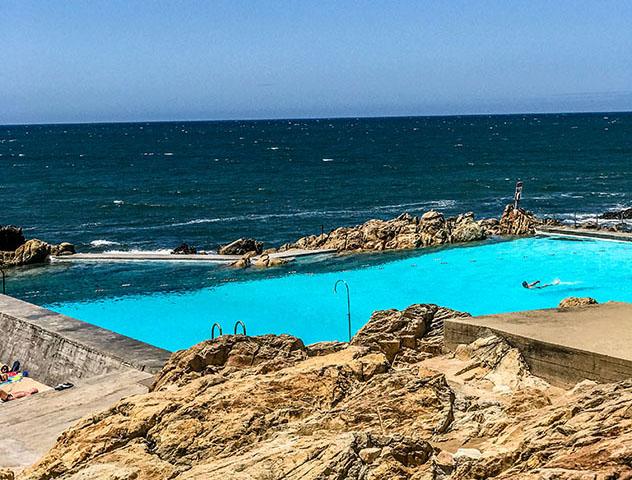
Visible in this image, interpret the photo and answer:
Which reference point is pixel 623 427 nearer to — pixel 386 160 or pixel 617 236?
pixel 617 236

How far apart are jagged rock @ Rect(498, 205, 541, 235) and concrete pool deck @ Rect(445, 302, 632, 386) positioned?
2145 cm

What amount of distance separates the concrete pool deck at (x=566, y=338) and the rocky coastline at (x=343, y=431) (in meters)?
1.32

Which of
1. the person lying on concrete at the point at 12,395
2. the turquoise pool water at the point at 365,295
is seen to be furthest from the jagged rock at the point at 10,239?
the person lying on concrete at the point at 12,395

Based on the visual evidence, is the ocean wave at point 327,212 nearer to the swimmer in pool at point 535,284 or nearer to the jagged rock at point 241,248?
the jagged rock at point 241,248

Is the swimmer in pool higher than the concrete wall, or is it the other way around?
the concrete wall

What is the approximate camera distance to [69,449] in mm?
6215

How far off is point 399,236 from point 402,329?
2070 cm

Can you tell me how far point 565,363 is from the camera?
893cm

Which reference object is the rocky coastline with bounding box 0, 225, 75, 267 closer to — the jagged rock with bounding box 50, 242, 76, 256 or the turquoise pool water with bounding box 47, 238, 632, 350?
the jagged rock with bounding box 50, 242, 76, 256

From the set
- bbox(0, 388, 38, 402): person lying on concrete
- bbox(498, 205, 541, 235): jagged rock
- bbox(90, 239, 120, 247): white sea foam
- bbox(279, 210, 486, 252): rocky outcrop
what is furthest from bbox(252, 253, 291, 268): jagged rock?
bbox(0, 388, 38, 402): person lying on concrete

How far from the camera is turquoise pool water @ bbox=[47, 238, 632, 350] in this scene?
21311 mm

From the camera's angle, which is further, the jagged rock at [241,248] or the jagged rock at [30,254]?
the jagged rock at [241,248]

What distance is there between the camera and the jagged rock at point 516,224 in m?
32.1

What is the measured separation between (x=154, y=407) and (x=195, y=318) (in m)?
16.0
